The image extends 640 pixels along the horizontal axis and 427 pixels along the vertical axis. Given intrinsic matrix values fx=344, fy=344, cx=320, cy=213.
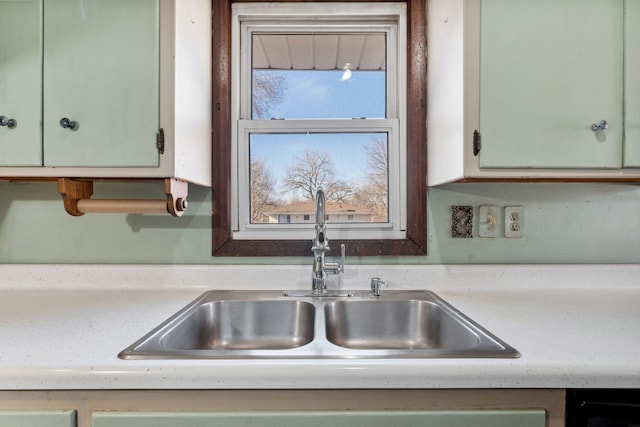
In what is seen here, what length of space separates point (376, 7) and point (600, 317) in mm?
1308

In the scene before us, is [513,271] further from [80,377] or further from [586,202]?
[80,377]

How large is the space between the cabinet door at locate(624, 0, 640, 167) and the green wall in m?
0.31

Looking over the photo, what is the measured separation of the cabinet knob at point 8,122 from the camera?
101 cm

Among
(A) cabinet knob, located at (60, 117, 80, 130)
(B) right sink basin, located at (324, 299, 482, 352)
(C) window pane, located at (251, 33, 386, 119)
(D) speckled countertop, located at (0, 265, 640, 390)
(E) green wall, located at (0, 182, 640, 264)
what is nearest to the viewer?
(D) speckled countertop, located at (0, 265, 640, 390)

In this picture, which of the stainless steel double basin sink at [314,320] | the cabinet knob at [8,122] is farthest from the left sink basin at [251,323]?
the cabinet knob at [8,122]

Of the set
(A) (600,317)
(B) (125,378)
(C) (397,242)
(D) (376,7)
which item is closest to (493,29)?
(D) (376,7)

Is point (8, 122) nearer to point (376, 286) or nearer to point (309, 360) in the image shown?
point (309, 360)

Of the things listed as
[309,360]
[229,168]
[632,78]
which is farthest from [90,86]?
[632,78]

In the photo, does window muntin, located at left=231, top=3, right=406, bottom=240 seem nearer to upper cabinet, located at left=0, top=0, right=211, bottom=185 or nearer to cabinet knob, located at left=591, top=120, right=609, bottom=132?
upper cabinet, located at left=0, top=0, right=211, bottom=185

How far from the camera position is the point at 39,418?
2.16 feet

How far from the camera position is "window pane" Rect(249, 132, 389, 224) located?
4.60 ft

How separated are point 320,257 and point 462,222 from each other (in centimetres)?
57

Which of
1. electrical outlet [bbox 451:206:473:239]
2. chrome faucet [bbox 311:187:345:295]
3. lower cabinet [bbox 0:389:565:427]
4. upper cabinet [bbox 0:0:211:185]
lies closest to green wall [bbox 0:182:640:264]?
electrical outlet [bbox 451:206:473:239]

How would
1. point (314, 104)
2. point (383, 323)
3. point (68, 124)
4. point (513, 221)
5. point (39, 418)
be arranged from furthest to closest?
point (314, 104)
point (513, 221)
point (383, 323)
point (68, 124)
point (39, 418)
